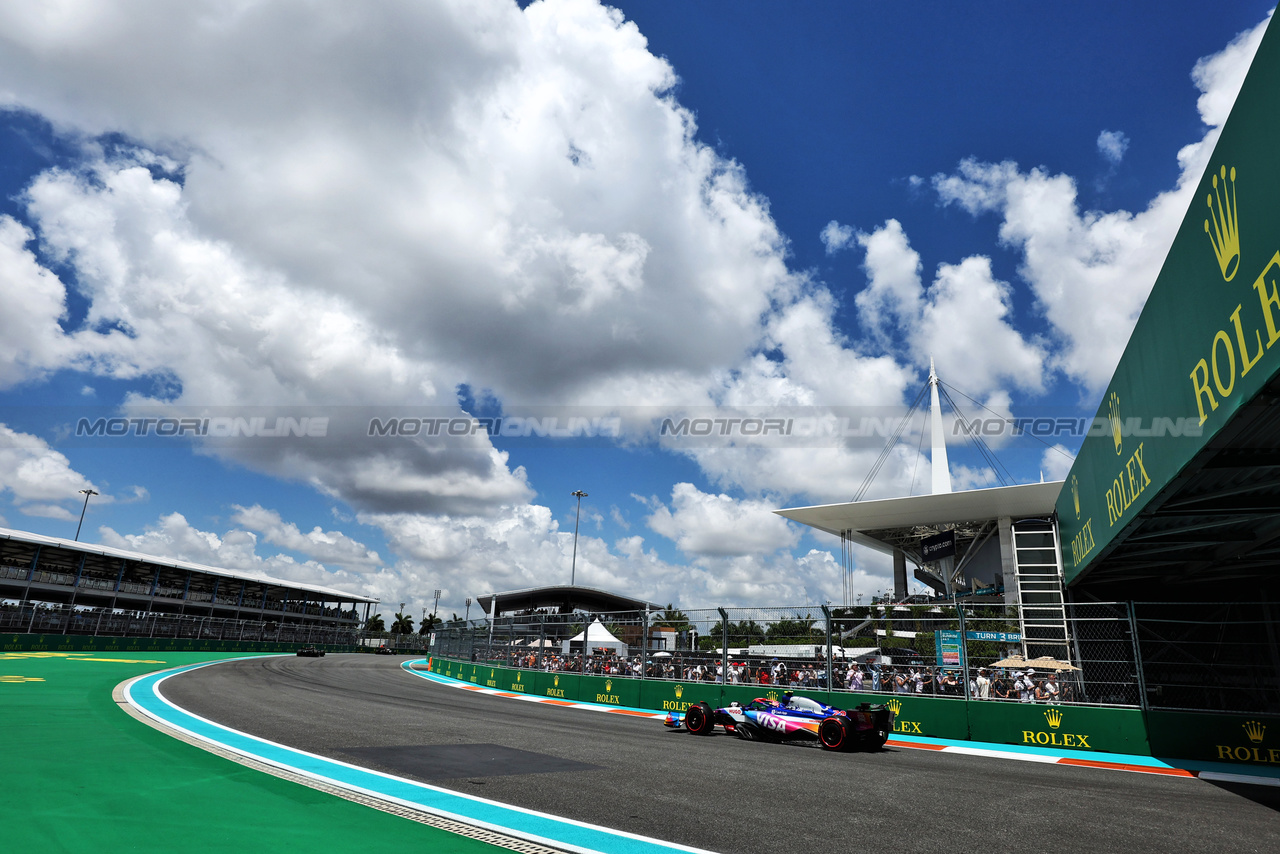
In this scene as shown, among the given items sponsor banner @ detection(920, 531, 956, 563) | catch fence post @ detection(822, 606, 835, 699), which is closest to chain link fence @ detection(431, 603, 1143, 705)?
catch fence post @ detection(822, 606, 835, 699)

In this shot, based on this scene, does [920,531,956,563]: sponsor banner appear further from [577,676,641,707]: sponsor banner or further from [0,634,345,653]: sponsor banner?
[0,634,345,653]: sponsor banner

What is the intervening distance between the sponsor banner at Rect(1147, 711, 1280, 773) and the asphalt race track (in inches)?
92.9

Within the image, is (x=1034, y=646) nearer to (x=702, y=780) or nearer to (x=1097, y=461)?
(x=1097, y=461)

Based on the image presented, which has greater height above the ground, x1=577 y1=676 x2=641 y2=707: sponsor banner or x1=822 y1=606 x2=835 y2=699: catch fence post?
x1=822 y1=606 x2=835 y2=699: catch fence post

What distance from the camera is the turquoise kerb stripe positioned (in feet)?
17.1

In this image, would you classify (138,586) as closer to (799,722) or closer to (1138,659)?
(799,722)

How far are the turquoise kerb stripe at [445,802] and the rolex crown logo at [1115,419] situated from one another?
25.3 ft

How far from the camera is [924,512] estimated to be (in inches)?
2066

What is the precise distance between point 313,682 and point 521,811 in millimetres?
18827

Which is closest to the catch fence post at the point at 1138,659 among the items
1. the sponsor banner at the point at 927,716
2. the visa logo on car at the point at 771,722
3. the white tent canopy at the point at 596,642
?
the sponsor banner at the point at 927,716

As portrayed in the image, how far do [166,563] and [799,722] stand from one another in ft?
248

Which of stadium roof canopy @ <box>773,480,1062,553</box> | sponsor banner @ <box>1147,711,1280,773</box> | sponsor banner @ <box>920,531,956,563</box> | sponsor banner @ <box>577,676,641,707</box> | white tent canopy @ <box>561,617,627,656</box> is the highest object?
stadium roof canopy @ <box>773,480,1062,553</box>

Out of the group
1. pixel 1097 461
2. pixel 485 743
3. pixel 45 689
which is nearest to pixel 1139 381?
pixel 1097 461

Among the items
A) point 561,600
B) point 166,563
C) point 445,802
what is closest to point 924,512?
point 561,600
